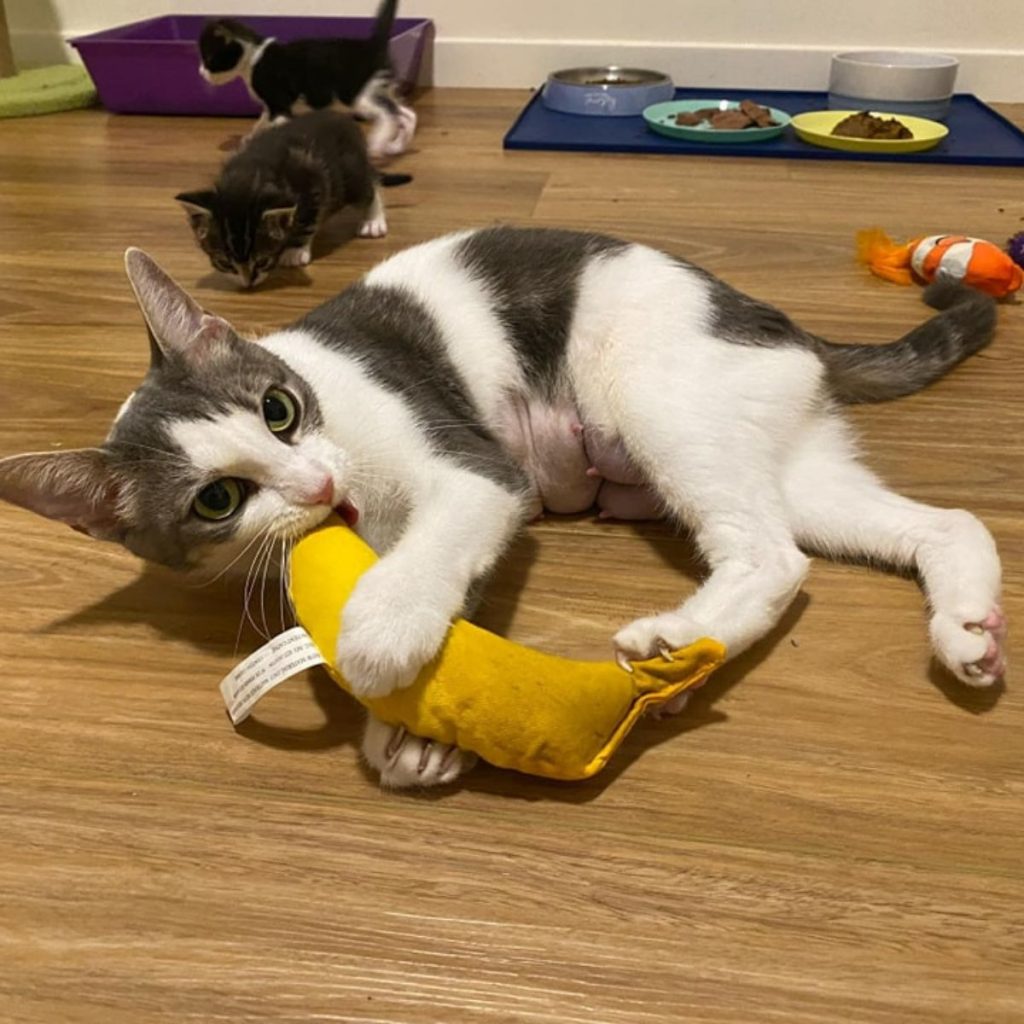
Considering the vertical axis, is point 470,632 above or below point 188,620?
above

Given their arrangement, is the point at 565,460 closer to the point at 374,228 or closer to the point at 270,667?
the point at 270,667

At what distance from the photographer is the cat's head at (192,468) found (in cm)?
104

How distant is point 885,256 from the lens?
2.11 m

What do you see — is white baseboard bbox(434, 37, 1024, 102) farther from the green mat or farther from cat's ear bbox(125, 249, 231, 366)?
cat's ear bbox(125, 249, 231, 366)

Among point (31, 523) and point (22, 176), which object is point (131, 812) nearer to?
point (31, 523)

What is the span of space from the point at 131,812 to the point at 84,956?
6.1 inches

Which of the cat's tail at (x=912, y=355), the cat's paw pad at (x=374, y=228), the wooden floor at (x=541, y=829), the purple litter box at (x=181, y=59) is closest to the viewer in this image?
the wooden floor at (x=541, y=829)

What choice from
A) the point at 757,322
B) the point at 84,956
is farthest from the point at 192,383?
the point at 757,322

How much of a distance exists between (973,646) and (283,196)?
70.4 inches

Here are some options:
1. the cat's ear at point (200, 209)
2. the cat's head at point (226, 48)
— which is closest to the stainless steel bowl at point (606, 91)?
the cat's head at point (226, 48)

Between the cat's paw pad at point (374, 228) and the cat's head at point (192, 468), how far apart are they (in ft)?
4.69

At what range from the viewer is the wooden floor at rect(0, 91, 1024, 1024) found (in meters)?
0.80

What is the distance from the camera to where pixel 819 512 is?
4.14 ft

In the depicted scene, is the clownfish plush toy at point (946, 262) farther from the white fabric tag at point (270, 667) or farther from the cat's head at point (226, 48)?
the cat's head at point (226, 48)
